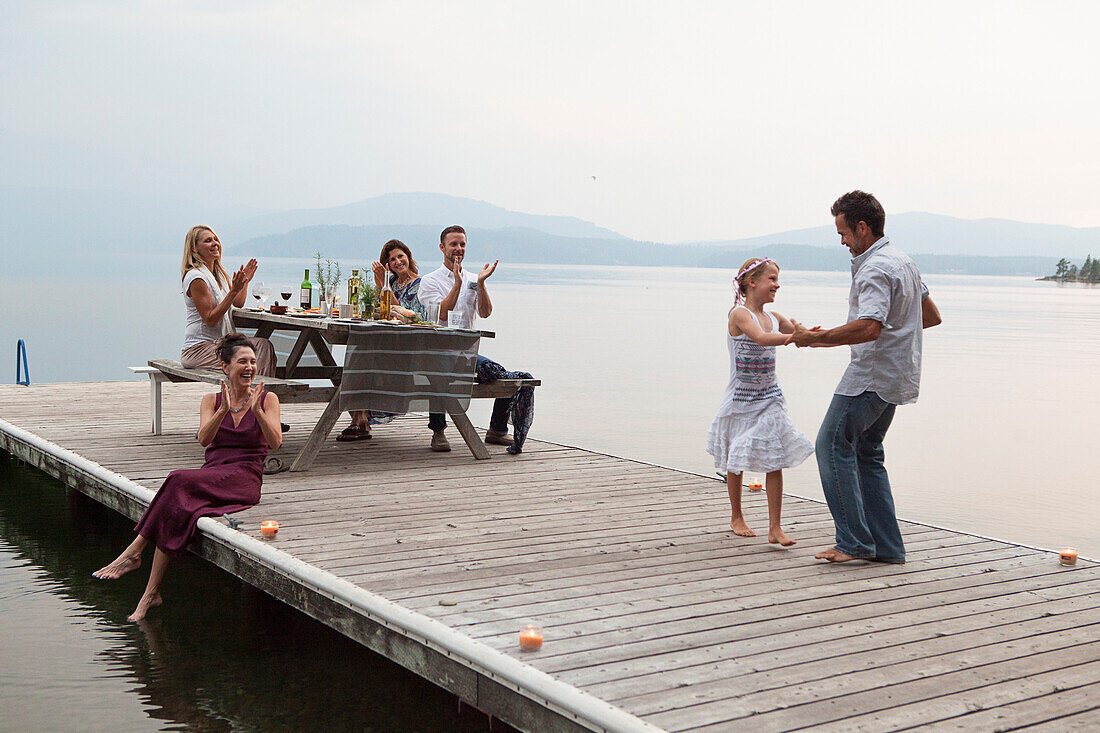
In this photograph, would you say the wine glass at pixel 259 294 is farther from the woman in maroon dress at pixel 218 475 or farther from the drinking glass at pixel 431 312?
the woman in maroon dress at pixel 218 475

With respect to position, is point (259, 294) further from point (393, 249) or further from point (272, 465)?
point (272, 465)

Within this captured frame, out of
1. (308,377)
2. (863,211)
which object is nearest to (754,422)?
(863,211)

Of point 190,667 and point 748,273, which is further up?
point 748,273

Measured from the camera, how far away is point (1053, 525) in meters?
8.84

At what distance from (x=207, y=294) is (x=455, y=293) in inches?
62.1

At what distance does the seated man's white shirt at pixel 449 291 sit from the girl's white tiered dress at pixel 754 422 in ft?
8.09

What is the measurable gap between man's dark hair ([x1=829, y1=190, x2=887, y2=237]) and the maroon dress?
2950 millimetres

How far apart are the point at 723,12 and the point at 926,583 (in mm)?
61020

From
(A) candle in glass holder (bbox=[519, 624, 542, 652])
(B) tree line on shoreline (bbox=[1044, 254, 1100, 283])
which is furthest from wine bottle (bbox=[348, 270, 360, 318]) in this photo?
(B) tree line on shoreline (bbox=[1044, 254, 1100, 283])

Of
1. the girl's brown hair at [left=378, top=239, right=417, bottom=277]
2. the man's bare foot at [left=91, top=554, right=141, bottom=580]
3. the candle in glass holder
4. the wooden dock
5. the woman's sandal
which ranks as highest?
the girl's brown hair at [left=378, top=239, right=417, bottom=277]

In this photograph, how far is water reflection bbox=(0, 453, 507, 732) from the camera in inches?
161

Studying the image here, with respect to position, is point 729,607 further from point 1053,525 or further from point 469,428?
point 1053,525

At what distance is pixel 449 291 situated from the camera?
23.1 ft

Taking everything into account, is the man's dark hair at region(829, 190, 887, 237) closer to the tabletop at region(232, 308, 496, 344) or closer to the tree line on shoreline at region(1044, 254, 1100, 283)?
the tabletop at region(232, 308, 496, 344)
